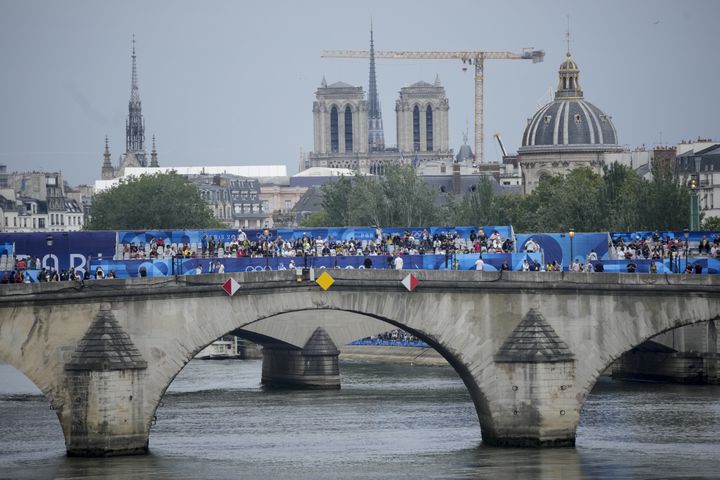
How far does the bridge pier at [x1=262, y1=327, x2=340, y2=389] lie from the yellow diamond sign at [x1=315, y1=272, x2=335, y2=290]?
108 ft

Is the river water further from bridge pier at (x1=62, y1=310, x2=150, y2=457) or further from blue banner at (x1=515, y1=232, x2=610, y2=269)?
blue banner at (x1=515, y1=232, x2=610, y2=269)

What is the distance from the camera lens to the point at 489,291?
6662 centimetres

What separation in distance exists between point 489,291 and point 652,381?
106 ft

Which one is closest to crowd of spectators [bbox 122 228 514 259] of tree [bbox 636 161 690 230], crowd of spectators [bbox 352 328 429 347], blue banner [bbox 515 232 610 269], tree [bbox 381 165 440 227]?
blue banner [bbox 515 232 610 269]

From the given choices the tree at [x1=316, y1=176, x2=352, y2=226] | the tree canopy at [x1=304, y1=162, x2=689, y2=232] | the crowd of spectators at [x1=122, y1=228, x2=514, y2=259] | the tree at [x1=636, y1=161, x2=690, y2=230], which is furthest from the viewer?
the tree at [x1=316, y1=176, x2=352, y2=226]

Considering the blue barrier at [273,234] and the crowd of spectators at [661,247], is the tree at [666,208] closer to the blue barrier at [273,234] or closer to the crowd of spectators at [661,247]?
the blue barrier at [273,234]

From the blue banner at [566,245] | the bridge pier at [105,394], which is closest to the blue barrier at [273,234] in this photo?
the blue banner at [566,245]

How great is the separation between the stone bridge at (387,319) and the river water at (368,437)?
1445 mm

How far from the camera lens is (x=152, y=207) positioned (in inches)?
7116

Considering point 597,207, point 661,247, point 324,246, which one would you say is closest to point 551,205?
point 597,207

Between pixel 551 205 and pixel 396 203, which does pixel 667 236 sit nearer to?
pixel 396 203

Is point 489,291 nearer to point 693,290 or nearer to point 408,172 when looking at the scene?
point 693,290

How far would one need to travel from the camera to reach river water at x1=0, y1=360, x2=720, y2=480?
205ft

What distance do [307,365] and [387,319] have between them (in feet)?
111
